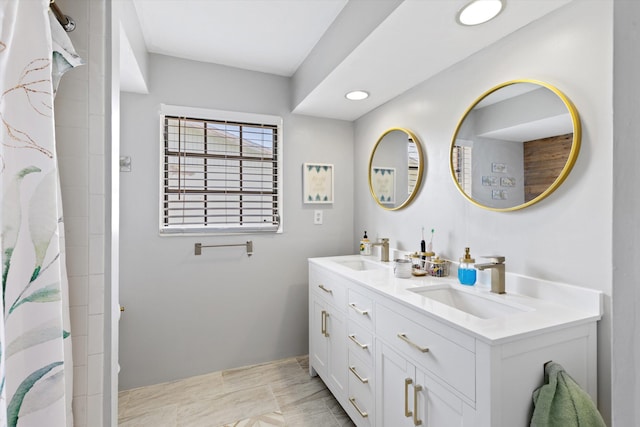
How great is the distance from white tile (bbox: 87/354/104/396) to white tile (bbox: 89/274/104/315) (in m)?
0.16

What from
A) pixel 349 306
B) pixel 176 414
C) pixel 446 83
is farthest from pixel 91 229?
pixel 446 83

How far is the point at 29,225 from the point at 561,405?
1566mm

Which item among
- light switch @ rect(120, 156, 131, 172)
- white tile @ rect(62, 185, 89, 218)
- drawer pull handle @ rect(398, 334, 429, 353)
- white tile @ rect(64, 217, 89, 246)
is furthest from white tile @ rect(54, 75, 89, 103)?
drawer pull handle @ rect(398, 334, 429, 353)

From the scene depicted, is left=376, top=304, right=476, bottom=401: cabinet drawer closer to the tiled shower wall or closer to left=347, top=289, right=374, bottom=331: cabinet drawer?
left=347, top=289, right=374, bottom=331: cabinet drawer

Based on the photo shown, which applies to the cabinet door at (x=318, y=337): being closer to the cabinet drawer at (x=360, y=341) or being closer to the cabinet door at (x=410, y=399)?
the cabinet drawer at (x=360, y=341)

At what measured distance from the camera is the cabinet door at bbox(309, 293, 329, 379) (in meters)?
2.10

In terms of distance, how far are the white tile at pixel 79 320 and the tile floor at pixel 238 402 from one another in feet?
3.70

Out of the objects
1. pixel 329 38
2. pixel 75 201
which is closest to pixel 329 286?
pixel 75 201

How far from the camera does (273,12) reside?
1769 millimetres

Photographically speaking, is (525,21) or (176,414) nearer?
(525,21)
